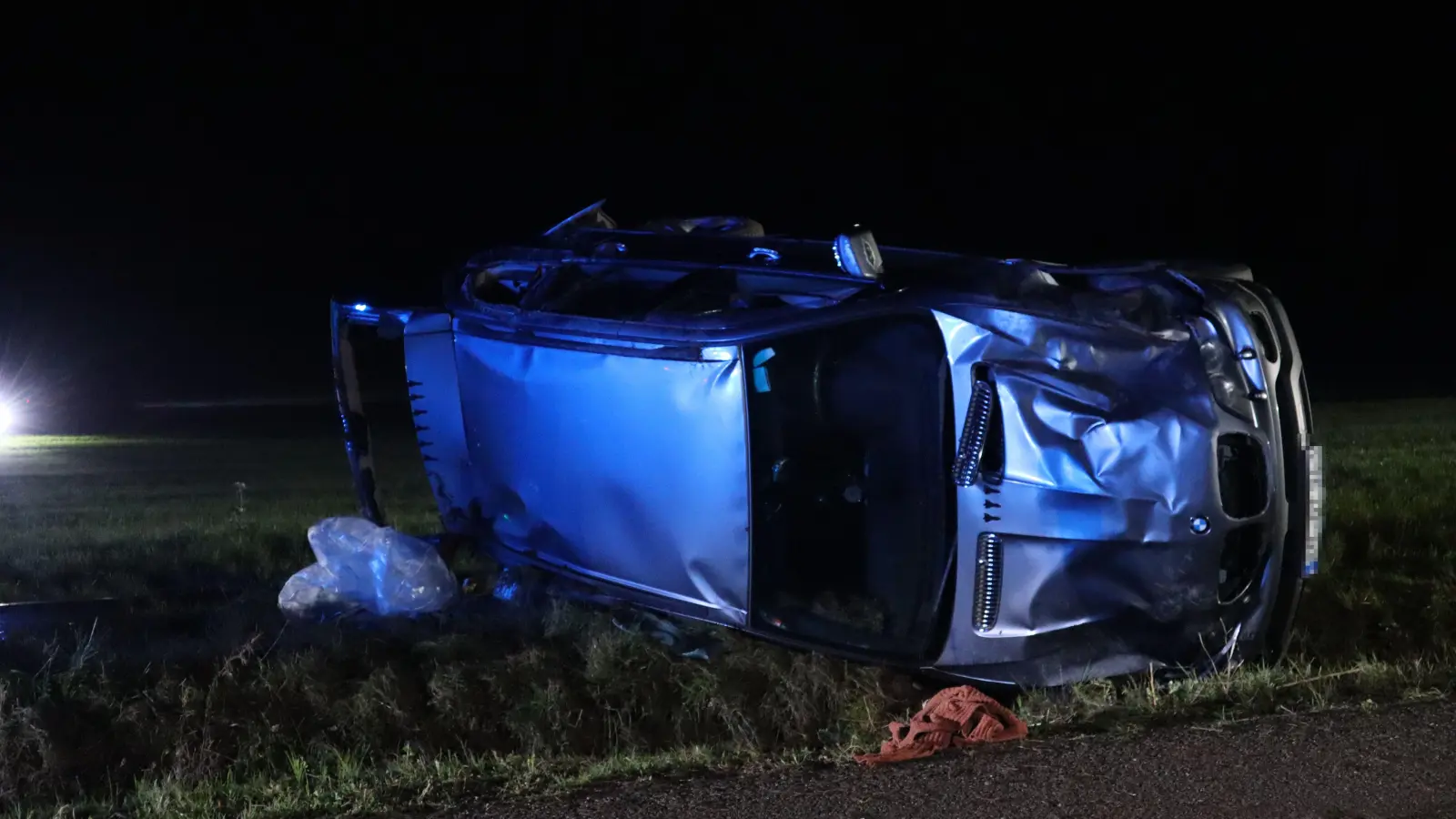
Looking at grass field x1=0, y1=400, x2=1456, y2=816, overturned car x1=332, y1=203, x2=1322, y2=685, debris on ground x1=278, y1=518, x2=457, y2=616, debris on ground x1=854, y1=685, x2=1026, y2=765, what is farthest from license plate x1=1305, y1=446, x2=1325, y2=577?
debris on ground x1=278, y1=518, x2=457, y2=616

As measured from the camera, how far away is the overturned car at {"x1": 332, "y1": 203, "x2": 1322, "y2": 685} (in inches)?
165

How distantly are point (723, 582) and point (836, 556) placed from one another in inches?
23.7

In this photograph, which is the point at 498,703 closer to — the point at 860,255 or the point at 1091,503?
the point at 860,255

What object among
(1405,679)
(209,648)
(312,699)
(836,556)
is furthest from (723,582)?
(1405,679)

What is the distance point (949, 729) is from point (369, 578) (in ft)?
9.35

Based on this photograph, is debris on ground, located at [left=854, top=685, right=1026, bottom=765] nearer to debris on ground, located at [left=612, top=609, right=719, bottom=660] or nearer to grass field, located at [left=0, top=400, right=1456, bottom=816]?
grass field, located at [left=0, top=400, right=1456, bottom=816]

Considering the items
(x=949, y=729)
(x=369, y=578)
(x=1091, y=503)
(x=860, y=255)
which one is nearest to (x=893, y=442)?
(x=860, y=255)

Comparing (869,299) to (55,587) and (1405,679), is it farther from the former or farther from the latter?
(55,587)

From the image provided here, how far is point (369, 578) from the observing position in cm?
574

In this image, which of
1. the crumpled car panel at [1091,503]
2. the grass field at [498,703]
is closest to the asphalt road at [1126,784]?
the grass field at [498,703]

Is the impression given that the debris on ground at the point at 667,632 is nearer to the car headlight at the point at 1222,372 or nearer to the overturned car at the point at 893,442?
the overturned car at the point at 893,442

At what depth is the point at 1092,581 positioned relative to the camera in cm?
429

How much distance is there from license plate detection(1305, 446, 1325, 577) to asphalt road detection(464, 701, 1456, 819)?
545 mm

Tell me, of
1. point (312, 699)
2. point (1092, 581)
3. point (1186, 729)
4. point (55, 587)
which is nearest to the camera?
point (1186, 729)
